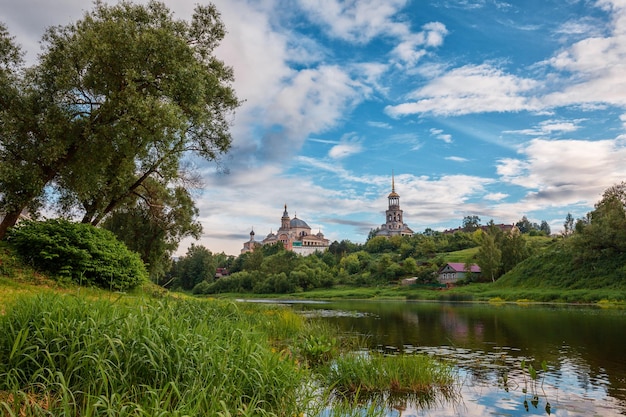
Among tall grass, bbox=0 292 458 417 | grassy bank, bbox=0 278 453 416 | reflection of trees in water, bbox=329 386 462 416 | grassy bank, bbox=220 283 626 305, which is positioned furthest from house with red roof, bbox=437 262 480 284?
grassy bank, bbox=0 278 453 416

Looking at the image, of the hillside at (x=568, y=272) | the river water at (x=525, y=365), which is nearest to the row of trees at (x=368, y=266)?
the hillside at (x=568, y=272)

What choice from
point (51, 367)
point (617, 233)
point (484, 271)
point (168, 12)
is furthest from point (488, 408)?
point (484, 271)

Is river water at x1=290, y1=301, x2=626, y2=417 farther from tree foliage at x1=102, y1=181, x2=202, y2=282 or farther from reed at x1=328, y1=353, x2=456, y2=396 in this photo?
tree foliage at x1=102, y1=181, x2=202, y2=282

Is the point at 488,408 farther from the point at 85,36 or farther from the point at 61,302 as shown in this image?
the point at 85,36

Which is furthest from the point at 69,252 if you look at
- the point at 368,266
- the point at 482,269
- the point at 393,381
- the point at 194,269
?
the point at 194,269

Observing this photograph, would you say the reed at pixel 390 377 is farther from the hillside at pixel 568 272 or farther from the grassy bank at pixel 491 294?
the hillside at pixel 568 272

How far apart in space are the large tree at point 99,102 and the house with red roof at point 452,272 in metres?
79.0

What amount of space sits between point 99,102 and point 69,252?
26.3ft

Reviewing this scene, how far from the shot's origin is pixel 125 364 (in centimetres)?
628

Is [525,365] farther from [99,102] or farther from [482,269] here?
[482,269]

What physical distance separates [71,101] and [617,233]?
199ft

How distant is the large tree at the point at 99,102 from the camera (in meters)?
21.2

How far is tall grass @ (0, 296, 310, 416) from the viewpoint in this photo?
Result: 5734 millimetres

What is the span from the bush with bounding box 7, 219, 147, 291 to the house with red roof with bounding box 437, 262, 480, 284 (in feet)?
263
